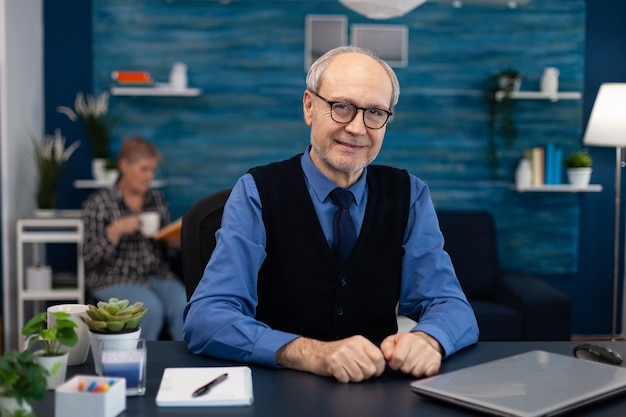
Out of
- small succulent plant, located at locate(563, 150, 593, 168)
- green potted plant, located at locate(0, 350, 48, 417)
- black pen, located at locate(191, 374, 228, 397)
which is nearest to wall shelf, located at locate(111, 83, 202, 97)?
small succulent plant, located at locate(563, 150, 593, 168)

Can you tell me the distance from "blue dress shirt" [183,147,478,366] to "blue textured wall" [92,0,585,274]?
279 cm

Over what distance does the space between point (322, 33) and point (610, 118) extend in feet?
5.79

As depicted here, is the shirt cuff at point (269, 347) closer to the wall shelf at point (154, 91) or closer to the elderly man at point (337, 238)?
the elderly man at point (337, 238)

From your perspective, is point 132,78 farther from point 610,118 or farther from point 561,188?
point 610,118

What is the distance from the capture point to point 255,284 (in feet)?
6.14

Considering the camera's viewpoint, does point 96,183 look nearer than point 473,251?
Yes

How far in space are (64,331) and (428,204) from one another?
3.47 feet

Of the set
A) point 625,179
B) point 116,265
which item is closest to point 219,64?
point 116,265

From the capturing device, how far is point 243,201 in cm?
194

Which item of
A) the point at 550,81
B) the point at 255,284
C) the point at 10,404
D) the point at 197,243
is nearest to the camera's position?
the point at 10,404

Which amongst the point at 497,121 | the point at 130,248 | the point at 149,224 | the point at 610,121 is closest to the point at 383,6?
the point at 149,224

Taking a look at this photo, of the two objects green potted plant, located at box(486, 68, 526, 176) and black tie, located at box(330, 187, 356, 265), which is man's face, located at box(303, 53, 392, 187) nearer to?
black tie, located at box(330, 187, 356, 265)

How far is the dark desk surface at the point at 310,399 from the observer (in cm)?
127

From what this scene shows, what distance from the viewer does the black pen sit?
1325 mm
